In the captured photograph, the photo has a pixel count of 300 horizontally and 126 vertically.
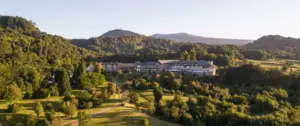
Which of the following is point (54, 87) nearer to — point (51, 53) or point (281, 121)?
point (281, 121)

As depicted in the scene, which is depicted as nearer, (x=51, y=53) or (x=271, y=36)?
(x=51, y=53)

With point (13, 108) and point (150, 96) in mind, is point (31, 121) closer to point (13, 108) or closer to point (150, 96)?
point (13, 108)

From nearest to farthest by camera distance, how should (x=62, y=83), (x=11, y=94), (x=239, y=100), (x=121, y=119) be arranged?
(x=121, y=119), (x=11, y=94), (x=62, y=83), (x=239, y=100)

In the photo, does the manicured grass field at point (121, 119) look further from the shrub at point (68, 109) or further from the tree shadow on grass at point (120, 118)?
the shrub at point (68, 109)

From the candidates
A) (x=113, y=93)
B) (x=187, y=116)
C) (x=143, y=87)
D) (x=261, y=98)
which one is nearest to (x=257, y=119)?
(x=187, y=116)

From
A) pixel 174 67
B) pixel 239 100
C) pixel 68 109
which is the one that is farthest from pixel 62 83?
pixel 174 67

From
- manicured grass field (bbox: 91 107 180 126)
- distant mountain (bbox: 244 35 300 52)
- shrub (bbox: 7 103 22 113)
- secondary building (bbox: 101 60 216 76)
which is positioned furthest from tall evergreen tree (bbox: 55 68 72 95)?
distant mountain (bbox: 244 35 300 52)

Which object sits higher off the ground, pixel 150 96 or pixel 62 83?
pixel 62 83

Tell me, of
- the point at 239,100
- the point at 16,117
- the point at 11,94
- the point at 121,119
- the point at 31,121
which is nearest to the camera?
the point at 31,121
